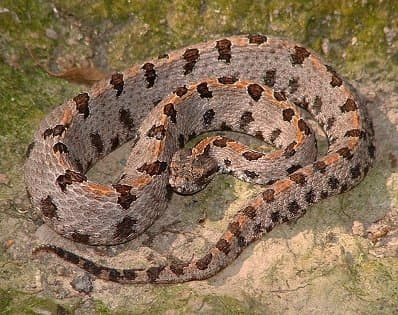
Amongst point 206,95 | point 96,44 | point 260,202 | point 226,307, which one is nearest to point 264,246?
point 260,202

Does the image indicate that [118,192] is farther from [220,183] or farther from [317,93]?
[317,93]

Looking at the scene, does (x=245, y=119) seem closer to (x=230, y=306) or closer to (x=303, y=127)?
(x=303, y=127)

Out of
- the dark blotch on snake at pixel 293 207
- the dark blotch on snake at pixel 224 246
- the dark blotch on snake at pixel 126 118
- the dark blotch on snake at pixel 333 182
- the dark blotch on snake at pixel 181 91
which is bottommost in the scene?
the dark blotch on snake at pixel 224 246

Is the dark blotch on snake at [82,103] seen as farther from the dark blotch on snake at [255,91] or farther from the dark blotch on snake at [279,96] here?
the dark blotch on snake at [279,96]

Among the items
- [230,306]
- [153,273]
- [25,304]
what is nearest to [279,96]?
[153,273]

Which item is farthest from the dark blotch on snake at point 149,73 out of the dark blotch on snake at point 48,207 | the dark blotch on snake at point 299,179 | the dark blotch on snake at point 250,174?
Answer: the dark blotch on snake at point 299,179

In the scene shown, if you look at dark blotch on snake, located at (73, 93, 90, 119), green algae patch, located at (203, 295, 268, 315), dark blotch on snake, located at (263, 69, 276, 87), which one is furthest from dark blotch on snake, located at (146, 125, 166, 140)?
green algae patch, located at (203, 295, 268, 315)
